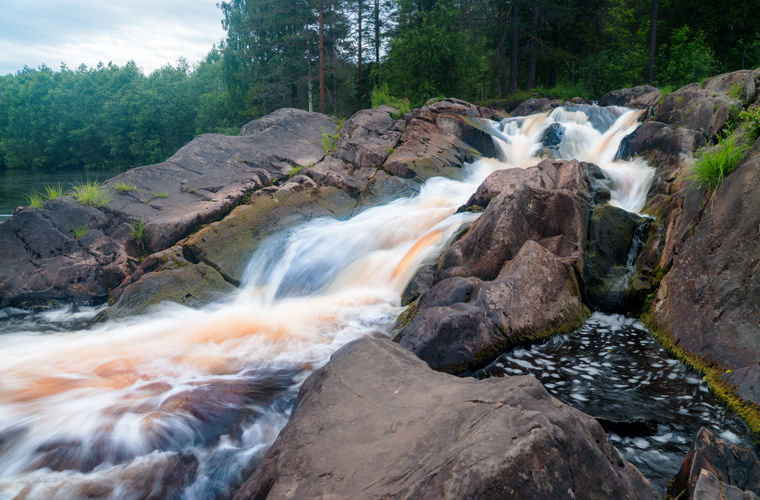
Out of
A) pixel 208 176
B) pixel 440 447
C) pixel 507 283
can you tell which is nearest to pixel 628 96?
pixel 208 176

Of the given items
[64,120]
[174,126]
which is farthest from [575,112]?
[64,120]

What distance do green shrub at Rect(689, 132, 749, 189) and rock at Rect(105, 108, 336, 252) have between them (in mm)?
9956

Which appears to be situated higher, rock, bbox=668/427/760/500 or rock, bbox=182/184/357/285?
rock, bbox=182/184/357/285

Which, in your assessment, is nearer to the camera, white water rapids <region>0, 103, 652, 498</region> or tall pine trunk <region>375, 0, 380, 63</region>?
white water rapids <region>0, 103, 652, 498</region>

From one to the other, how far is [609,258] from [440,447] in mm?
5639

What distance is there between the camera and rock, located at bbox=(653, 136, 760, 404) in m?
4.61

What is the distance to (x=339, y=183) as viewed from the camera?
12797 mm

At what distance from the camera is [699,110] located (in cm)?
1040

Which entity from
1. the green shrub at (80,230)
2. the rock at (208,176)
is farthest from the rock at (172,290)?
the green shrub at (80,230)

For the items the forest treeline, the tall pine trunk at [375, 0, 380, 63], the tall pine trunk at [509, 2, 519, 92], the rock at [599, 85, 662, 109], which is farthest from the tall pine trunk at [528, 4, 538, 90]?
the tall pine trunk at [375, 0, 380, 63]

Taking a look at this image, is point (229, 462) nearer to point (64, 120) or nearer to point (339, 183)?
point (339, 183)

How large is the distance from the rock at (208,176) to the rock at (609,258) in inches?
339

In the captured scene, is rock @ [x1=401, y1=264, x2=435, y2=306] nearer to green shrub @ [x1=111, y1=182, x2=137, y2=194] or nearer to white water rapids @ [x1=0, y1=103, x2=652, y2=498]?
white water rapids @ [x1=0, y1=103, x2=652, y2=498]

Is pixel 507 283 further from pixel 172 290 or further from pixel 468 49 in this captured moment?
pixel 468 49
